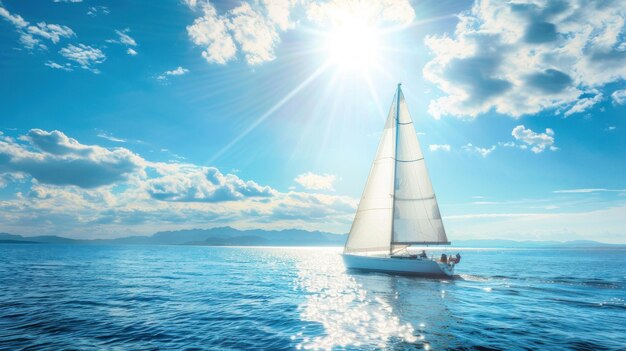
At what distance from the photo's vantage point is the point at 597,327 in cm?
1638

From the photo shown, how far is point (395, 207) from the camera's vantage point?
39312 millimetres

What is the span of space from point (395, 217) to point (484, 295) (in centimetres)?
1491

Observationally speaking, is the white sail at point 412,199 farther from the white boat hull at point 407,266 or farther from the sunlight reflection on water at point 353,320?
the sunlight reflection on water at point 353,320

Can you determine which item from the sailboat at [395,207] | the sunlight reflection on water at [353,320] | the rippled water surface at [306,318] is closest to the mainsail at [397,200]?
the sailboat at [395,207]

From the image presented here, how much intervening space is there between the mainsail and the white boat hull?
2.58 meters

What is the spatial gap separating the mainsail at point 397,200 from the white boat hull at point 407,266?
2.58 metres

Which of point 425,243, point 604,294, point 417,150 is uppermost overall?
point 417,150

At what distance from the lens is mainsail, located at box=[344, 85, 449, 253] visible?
38.3 metres

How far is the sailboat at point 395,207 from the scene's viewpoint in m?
37.9

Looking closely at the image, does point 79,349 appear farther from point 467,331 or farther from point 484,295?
point 484,295

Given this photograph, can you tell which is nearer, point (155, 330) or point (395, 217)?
point (155, 330)

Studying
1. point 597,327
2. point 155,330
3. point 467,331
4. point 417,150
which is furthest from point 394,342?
point 417,150

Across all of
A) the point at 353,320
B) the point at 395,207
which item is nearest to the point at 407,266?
the point at 395,207

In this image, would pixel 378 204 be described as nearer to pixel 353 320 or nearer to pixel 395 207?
pixel 395 207
